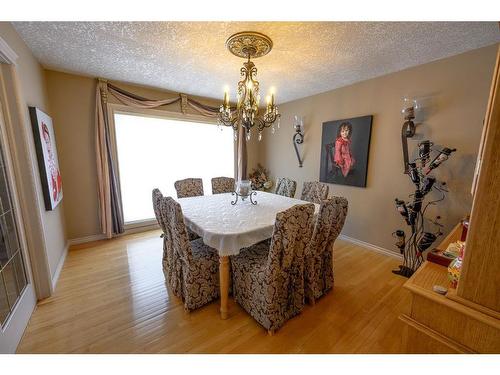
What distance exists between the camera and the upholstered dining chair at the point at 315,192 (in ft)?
8.74

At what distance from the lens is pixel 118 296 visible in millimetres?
1944

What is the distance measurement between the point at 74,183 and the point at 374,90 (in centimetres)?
449

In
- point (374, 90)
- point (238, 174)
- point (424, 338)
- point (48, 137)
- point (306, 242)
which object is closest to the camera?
point (424, 338)

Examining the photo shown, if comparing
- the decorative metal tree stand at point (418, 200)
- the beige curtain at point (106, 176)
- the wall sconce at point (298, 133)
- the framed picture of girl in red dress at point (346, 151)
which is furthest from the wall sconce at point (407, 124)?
the beige curtain at point (106, 176)

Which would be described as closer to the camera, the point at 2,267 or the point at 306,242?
the point at 2,267

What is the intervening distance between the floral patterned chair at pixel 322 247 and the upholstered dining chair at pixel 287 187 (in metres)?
1.33

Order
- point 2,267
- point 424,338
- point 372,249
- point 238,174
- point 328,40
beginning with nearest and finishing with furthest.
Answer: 1. point 424,338
2. point 2,267
3. point 328,40
4. point 372,249
5. point 238,174

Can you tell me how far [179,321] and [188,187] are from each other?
191cm

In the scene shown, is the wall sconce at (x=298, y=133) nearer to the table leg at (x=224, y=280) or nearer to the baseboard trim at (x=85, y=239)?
the table leg at (x=224, y=280)

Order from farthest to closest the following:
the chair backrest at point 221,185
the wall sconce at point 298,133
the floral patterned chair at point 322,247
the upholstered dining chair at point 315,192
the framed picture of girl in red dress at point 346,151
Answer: the wall sconce at point 298,133, the chair backrest at point 221,185, the framed picture of girl in red dress at point 346,151, the upholstered dining chair at point 315,192, the floral patterned chair at point 322,247

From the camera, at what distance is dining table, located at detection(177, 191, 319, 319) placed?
155cm

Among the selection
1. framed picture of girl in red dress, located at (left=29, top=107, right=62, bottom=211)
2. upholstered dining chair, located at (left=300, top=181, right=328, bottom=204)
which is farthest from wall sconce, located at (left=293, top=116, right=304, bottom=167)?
framed picture of girl in red dress, located at (left=29, top=107, right=62, bottom=211)

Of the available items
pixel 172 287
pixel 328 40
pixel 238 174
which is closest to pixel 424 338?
pixel 172 287

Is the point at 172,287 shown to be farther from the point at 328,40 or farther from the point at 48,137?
the point at 328,40
